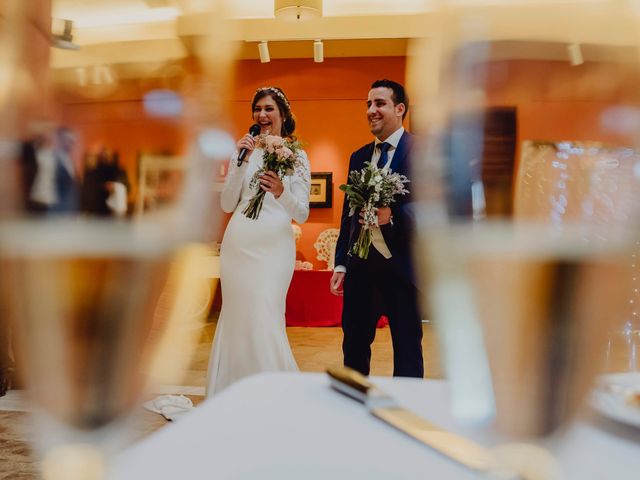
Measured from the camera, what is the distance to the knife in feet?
0.81

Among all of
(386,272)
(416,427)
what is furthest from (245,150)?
(416,427)

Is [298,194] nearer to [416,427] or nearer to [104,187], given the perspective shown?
[416,427]

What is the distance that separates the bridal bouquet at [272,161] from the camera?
8.80ft

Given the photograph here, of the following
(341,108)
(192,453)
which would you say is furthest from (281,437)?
(341,108)

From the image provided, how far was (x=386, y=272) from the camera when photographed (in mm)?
2270

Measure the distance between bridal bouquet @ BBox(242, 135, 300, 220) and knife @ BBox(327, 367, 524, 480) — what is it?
2.28m

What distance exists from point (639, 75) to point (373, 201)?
6.42ft

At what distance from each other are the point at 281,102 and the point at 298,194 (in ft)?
1.60

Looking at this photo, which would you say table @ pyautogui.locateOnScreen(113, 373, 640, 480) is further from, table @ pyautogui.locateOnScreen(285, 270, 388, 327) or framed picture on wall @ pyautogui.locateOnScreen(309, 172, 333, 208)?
framed picture on wall @ pyautogui.locateOnScreen(309, 172, 333, 208)

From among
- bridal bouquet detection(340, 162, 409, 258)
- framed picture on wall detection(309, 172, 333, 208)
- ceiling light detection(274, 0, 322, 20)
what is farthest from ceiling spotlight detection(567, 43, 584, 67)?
framed picture on wall detection(309, 172, 333, 208)

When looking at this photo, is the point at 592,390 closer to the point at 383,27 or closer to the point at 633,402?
the point at 633,402

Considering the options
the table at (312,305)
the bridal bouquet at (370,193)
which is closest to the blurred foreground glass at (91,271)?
the bridal bouquet at (370,193)

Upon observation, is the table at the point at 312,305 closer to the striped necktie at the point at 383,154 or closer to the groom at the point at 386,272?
the groom at the point at 386,272

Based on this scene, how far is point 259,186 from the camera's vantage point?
2734mm
